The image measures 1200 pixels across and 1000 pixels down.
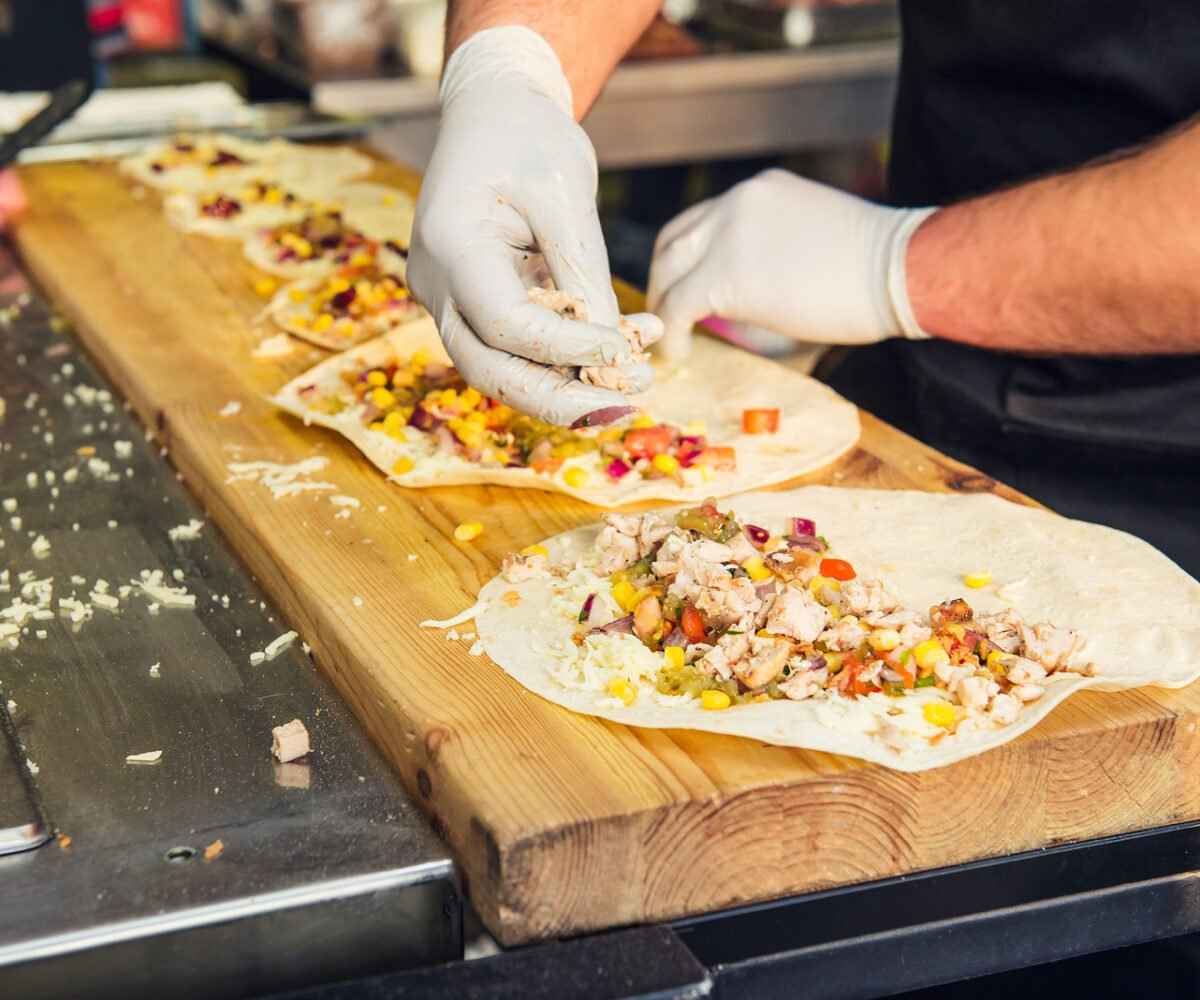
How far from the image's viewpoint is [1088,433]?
2396 mm

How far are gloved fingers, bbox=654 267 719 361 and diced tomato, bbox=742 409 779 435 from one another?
0.24 metres

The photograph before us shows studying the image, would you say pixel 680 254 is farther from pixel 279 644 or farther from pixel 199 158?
pixel 199 158

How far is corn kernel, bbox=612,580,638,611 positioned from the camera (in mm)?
1736

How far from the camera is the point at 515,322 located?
6.43 feet

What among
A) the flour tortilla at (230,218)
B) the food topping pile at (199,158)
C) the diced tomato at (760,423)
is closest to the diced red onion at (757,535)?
the diced tomato at (760,423)

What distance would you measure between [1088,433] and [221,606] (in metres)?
1.37

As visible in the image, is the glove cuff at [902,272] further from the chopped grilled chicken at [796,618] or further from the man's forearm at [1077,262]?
the chopped grilled chicken at [796,618]

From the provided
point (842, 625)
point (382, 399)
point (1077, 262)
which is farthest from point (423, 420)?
point (1077, 262)

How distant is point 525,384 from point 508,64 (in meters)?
0.58

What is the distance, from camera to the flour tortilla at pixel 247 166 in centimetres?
356

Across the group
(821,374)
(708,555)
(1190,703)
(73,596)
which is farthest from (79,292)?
(1190,703)

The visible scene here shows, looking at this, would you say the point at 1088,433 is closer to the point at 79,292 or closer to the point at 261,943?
the point at 261,943

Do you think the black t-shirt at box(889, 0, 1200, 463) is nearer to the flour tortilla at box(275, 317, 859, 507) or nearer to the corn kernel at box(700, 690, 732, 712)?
the flour tortilla at box(275, 317, 859, 507)

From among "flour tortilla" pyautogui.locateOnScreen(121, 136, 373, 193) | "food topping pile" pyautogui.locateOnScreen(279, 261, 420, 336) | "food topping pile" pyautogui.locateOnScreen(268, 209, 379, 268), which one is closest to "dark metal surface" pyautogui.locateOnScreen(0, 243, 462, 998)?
"food topping pile" pyautogui.locateOnScreen(279, 261, 420, 336)
